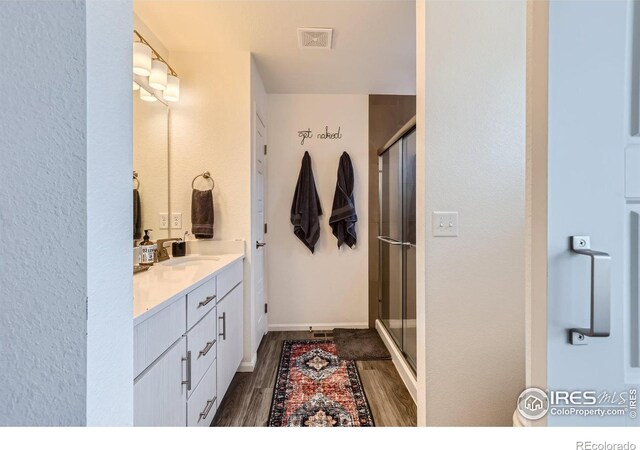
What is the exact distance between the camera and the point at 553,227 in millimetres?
565

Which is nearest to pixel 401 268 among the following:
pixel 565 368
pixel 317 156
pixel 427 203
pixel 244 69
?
pixel 427 203

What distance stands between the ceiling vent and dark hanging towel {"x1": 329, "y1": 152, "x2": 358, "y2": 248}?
1043 mm

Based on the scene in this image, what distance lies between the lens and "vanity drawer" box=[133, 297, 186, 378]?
0.88 metres

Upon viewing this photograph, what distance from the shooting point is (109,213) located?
18.8 inches

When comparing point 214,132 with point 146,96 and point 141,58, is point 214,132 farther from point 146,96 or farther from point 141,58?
point 141,58

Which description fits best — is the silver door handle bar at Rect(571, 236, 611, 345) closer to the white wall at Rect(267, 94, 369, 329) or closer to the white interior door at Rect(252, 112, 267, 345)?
the white interior door at Rect(252, 112, 267, 345)

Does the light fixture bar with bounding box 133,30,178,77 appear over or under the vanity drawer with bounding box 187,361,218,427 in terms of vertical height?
over

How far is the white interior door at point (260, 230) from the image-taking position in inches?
94.5

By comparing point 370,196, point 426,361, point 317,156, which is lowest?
point 426,361

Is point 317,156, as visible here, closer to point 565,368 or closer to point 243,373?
point 243,373

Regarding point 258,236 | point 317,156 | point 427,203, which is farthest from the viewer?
point 317,156

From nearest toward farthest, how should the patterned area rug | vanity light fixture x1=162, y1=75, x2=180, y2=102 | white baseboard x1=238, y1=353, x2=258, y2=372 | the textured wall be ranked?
1. the textured wall
2. the patterned area rug
3. vanity light fixture x1=162, y1=75, x2=180, y2=102
4. white baseboard x1=238, y1=353, x2=258, y2=372

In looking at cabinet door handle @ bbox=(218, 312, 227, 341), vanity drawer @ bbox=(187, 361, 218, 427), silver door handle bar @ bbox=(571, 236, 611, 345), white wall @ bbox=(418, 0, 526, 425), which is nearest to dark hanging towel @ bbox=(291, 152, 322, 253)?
cabinet door handle @ bbox=(218, 312, 227, 341)
